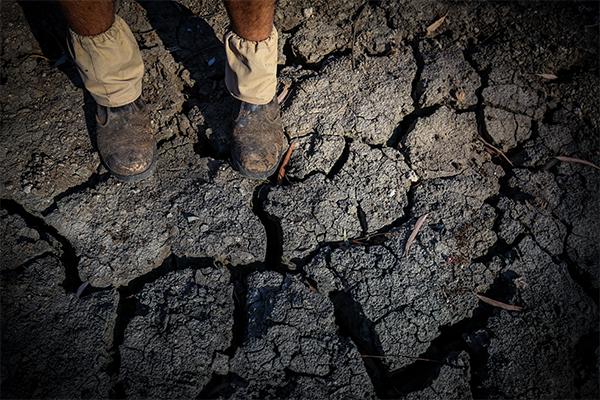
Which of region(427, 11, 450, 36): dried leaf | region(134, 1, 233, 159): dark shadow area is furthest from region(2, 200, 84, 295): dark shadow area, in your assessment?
region(427, 11, 450, 36): dried leaf

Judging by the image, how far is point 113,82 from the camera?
1908 mm

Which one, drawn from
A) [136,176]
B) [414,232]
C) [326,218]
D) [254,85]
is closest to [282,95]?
[254,85]

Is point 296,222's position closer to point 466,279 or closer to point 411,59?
point 466,279

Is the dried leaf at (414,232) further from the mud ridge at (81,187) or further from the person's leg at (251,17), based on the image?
the mud ridge at (81,187)

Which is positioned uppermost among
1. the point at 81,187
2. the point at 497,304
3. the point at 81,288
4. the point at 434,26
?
the point at 434,26

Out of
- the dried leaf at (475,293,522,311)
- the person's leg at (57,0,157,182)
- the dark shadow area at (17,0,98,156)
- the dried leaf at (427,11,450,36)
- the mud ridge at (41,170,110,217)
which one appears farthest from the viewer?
the dried leaf at (427,11,450,36)

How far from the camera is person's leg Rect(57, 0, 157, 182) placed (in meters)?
1.71

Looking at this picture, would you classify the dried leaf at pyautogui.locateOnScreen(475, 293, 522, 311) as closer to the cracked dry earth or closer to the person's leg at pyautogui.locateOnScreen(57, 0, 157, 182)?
the cracked dry earth

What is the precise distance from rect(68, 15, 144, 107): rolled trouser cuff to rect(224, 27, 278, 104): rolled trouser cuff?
1.84ft

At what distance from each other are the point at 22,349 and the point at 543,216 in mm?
2927

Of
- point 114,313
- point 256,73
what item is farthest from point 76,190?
point 256,73

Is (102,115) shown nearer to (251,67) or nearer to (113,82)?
(113,82)

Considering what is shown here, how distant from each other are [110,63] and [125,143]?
0.45 m

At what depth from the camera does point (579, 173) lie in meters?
2.16
